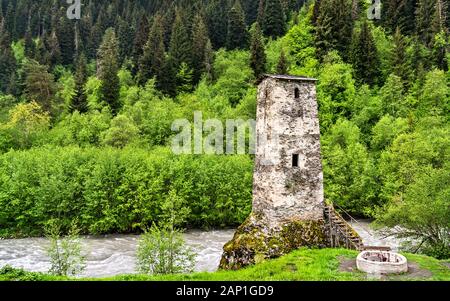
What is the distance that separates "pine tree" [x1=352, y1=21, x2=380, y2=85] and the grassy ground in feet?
143

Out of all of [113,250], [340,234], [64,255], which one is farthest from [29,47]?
[340,234]

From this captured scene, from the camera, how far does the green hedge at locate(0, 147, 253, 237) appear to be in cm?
4341

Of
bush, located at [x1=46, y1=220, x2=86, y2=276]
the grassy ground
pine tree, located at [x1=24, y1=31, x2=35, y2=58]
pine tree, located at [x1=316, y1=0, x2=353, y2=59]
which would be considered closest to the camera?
the grassy ground

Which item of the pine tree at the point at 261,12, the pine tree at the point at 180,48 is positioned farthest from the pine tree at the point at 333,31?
the pine tree at the point at 180,48

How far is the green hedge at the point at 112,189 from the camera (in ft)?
142

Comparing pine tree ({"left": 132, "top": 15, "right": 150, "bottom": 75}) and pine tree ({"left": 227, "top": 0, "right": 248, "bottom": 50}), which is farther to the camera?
pine tree ({"left": 132, "top": 15, "right": 150, "bottom": 75})

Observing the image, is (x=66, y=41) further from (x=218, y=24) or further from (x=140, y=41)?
(x=218, y=24)

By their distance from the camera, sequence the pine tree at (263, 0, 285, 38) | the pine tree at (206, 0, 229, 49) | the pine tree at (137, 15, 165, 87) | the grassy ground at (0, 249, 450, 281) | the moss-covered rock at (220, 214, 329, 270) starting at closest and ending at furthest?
1. the grassy ground at (0, 249, 450, 281)
2. the moss-covered rock at (220, 214, 329, 270)
3. the pine tree at (137, 15, 165, 87)
4. the pine tree at (263, 0, 285, 38)
5. the pine tree at (206, 0, 229, 49)

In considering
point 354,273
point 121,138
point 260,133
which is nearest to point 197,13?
point 121,138

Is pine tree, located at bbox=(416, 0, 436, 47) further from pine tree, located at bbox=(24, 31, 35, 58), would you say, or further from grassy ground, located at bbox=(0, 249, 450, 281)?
pine tree, located at bbox=(24, 31, 35, 58)

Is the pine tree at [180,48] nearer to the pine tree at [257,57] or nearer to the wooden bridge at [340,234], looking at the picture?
the pine tree at [257,57]

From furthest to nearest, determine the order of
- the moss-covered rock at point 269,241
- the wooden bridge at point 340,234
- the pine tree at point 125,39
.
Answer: the pine tree at point 125,39 → the wooden bridge at point 340,234 → the moss-covered rock at point 269,241

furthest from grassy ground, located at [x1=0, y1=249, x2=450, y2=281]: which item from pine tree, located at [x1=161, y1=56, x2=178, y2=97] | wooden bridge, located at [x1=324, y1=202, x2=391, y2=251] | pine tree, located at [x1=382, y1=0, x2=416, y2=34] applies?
pine tree, located at [x1=382, y1=0, x2=416, y2=34]

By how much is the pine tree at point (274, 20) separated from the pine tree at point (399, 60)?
1032 inches
